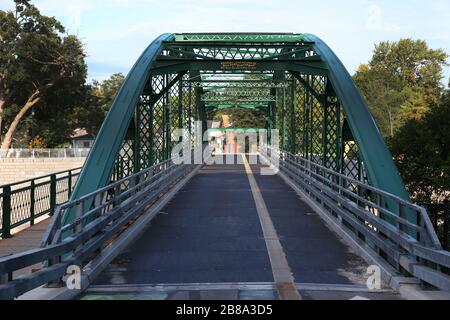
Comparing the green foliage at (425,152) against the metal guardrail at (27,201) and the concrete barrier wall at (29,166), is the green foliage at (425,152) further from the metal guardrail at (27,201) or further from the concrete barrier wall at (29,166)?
the concrete barrier wall at (29,166)

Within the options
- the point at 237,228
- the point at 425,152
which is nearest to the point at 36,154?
the point at 425,152

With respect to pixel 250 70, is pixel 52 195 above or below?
below

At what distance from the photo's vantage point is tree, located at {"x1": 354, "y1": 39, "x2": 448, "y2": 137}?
89.4 m

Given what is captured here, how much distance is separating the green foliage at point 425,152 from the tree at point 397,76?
67.6 m

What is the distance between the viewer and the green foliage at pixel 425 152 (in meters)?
18.5

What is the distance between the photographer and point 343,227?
11727 mm

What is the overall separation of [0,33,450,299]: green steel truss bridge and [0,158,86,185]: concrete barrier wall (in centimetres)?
3834

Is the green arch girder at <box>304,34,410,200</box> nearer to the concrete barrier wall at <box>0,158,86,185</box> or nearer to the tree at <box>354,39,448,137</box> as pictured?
the concrete barrier wall at <box>0,158,86,185</box>

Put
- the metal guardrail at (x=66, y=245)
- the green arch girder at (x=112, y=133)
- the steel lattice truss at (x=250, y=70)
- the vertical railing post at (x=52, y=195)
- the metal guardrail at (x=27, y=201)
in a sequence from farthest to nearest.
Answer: the vertical railing post at (x=52, y=195) < the metal guardrail at (x=27, y=201) < the steel lattice truss at (x=250, y=70) < the green arch girder at (x=112, y=133) < the metal guardrail at (x=66, y=245)

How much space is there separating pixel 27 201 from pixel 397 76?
100737mm

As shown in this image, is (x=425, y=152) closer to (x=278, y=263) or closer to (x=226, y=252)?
(x=226, y=252)

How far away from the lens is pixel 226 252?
9797 millimetres

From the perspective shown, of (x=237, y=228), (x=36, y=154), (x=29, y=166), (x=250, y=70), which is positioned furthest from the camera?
(x=36, y=154)

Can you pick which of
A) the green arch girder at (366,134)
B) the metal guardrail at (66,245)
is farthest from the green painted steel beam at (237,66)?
the metal guardrail at (66,245)
